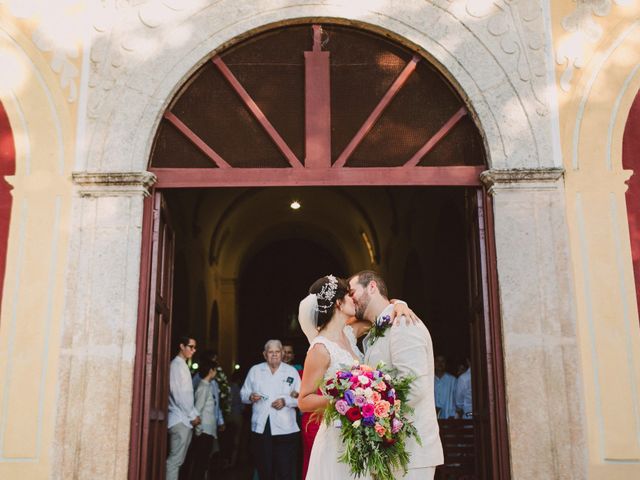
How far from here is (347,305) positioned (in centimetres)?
484

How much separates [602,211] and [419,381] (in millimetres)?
3099

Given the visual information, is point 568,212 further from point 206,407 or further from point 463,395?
point 206,407

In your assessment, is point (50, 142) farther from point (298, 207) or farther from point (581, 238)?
point (298, 207)

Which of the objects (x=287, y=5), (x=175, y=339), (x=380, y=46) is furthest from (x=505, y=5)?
(x=175, y=339)

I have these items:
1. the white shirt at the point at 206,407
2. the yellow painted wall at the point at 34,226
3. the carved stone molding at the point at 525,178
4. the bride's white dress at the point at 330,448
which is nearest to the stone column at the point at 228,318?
the white shirt at the point at 206,407

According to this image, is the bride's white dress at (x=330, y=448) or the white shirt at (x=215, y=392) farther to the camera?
the white shirt at (x=215, y=392)

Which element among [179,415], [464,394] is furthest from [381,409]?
[464,394]

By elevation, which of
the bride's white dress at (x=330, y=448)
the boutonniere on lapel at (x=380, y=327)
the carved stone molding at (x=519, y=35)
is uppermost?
the carved stone molding at (x=519, y=35)

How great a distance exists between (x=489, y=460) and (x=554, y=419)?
0.68 metres

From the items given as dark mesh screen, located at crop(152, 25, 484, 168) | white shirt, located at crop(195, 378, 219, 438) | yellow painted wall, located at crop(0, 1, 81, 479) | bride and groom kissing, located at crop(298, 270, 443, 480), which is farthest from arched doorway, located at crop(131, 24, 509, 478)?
bride and groom kissing, located at crop(298, 270, 443, 480)

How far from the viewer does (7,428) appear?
6199 mm

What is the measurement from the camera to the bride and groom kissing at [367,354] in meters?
4.36

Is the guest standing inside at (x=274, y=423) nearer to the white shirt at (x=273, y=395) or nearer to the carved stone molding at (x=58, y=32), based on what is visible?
the white shirt at (x=273, y=395)

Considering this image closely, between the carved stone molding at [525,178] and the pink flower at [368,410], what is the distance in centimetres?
309
